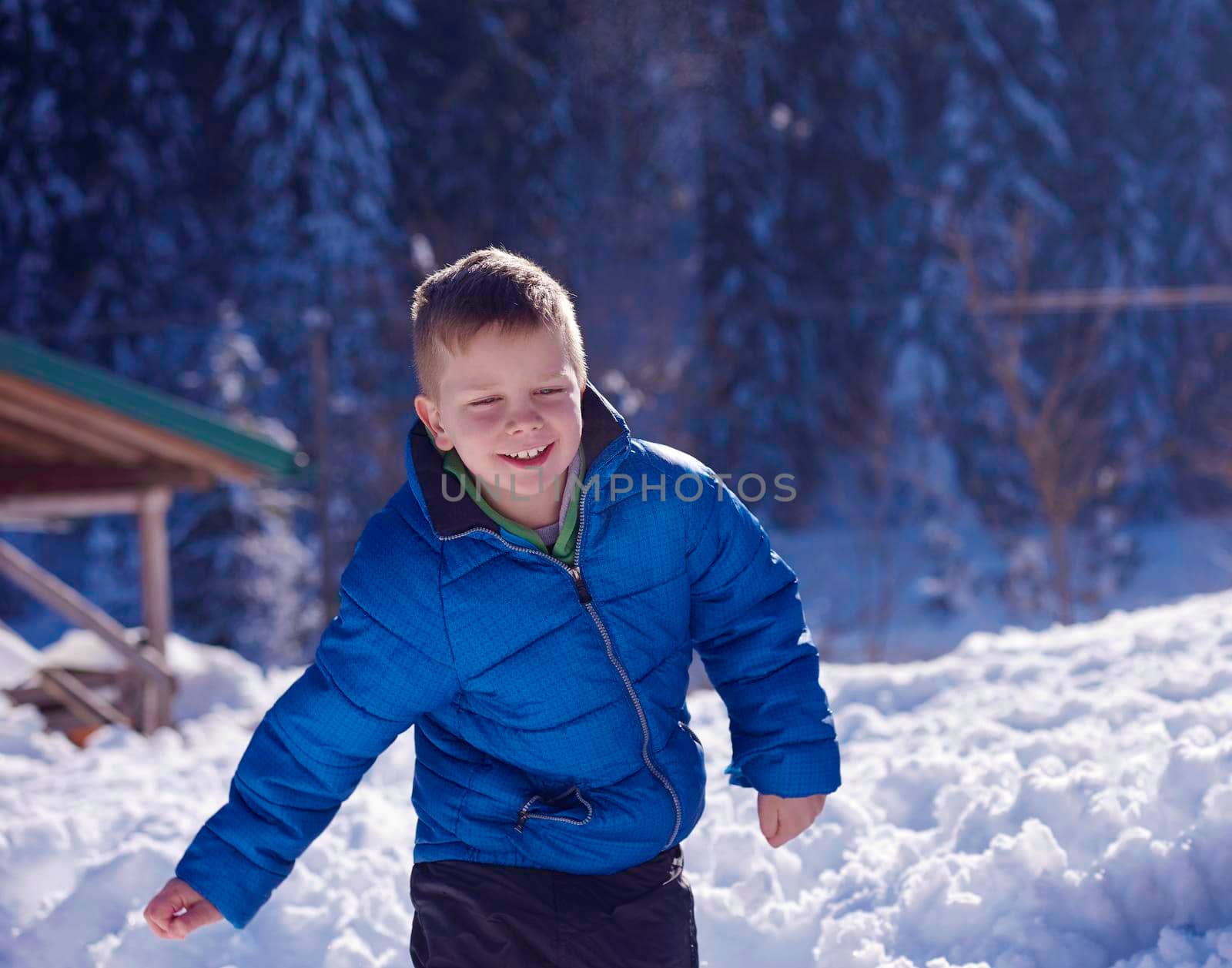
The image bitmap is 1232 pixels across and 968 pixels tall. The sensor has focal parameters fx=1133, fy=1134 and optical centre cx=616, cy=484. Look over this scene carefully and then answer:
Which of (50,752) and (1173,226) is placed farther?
(1173,226)

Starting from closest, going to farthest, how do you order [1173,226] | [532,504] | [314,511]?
[532,504], [314,511], [1173,226]

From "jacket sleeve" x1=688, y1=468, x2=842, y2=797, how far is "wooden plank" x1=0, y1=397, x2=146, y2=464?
19.0 ft

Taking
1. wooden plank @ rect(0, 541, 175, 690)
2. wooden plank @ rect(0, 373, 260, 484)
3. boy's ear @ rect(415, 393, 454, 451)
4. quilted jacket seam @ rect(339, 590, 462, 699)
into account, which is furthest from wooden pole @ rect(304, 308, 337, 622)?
quilted jacket seam @ rect(339, 590, 462, 699)

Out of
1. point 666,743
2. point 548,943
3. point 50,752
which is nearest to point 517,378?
point 666,743

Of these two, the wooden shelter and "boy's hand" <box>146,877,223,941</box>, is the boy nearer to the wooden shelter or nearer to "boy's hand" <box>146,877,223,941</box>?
"boy's hand" <box>146,877,223,941</box>

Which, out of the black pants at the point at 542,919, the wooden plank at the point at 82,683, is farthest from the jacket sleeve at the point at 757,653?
the wooden plank at the point at 82,683

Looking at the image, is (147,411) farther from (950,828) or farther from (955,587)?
(955,587)

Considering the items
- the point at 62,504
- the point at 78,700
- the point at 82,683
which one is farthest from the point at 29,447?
the point at 82,683

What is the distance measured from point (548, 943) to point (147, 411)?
5.69 meters

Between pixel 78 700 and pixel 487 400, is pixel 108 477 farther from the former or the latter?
pixel 487 400

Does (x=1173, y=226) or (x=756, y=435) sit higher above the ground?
(x=1173, y=226)

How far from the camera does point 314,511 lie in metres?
17.9

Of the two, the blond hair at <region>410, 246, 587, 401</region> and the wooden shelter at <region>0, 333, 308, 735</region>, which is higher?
the wooden shelter at <region>0, 333, 308, 735</region>

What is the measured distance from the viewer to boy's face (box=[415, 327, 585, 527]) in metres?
1.96
